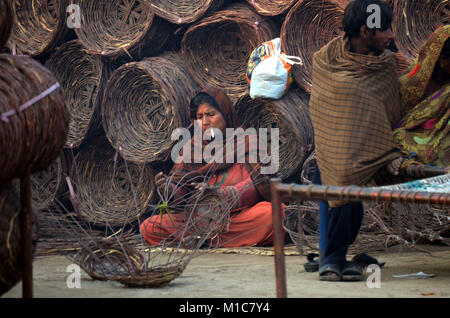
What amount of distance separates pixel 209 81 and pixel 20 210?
325cm

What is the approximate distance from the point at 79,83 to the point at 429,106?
3.63 metres

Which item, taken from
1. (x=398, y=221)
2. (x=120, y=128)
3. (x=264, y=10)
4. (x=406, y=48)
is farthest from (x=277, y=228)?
(x=120, y=128)

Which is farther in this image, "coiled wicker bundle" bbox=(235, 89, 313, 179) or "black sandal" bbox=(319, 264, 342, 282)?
"coiled wicker bundle" bbox=(235, 89, 313, 179)

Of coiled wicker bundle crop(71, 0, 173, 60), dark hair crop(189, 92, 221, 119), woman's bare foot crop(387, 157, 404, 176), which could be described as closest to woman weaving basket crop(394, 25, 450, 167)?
woman's bare foot crop(387, 157, 404, 176)

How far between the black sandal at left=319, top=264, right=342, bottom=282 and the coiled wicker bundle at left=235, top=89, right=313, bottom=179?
69.9 inches

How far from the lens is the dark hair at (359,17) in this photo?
11.2 feet

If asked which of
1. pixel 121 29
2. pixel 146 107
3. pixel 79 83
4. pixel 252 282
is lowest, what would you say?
pixel 252 282

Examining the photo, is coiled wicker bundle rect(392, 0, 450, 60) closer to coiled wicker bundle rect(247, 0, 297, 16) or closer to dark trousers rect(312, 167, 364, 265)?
coiled wicker bundle rect(247, 0, 297, 16)

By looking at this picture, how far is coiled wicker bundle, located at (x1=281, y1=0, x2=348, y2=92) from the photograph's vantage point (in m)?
5.13

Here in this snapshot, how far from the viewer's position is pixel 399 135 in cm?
347

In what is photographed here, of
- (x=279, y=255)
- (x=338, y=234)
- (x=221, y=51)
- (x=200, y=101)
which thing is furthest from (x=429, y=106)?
(x=221, y=51)

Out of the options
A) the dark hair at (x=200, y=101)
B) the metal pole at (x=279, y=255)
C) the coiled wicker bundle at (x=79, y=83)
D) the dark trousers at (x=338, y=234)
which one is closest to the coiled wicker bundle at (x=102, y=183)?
the coiled wicker bundle at (x=79, y=83)

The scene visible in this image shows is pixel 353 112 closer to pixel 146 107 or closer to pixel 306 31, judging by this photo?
pixel 306 31

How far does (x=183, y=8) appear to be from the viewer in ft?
18.6
